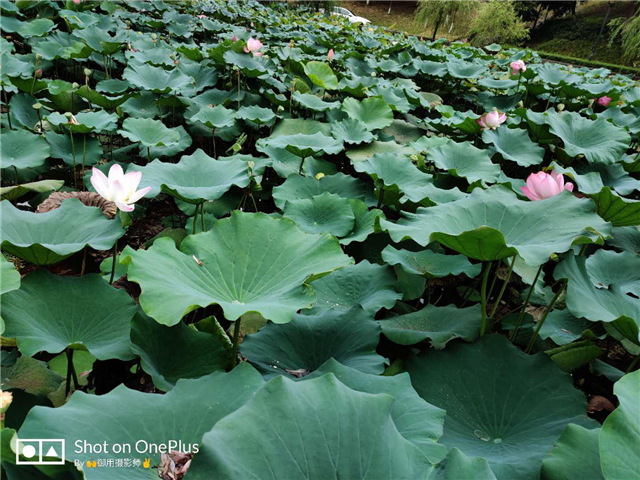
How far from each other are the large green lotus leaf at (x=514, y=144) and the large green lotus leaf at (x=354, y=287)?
1.24 m

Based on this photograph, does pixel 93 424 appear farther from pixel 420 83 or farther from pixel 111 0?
pixel 111 0

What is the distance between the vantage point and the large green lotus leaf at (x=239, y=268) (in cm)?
95

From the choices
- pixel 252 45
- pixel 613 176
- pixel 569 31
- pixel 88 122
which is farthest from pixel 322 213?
pixel 569 31

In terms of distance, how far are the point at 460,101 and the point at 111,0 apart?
15.0 ft

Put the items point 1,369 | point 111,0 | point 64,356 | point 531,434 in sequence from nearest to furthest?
1. point 531,434
2. point 1,369
3. point 64,356
4. point 111,0

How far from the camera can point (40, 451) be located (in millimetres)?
646

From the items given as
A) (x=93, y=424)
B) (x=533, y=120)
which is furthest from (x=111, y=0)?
(x=93, y=424)

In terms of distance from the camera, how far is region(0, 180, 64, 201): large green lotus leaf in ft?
6.19

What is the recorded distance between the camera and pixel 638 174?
2.47 metres

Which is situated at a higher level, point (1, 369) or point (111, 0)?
point (111, 0)

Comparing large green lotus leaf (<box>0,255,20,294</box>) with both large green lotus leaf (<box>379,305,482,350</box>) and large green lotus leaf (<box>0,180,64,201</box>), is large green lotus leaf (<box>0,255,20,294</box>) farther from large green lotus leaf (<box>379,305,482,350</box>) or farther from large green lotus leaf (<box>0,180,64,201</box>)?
large green lotus leaf (<box>0,180,64,201</box>)

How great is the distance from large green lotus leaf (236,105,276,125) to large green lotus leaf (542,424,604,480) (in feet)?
7.21

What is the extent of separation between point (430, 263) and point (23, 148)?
2067 millimetres

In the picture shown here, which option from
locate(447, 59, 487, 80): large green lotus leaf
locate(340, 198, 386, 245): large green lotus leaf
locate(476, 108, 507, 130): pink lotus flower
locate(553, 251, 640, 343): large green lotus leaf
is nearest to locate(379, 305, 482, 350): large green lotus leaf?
locate(553, 251, 640, 343): large green lotus leaf
